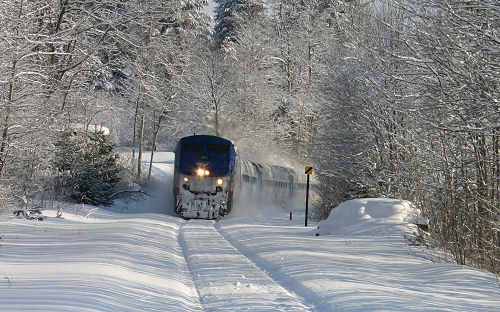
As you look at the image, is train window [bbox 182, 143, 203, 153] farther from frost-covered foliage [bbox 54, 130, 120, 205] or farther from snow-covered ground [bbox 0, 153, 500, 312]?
snow-covered ground [bbox 0, 153, 500, 312]

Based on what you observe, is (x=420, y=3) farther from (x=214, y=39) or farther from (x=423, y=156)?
(x=214, y=39)

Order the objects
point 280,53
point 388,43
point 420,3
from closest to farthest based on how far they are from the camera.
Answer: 1. point 420,3
2. point 388,43
3. point 280,53

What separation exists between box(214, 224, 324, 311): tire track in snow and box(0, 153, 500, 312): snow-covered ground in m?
0.02

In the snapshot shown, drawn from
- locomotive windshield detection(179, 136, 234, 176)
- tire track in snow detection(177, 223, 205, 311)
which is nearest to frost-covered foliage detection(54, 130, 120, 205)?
locomotive windshield detection(179, 136, 234, 176)

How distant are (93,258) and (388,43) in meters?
16.2

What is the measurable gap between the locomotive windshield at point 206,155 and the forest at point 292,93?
3584mm

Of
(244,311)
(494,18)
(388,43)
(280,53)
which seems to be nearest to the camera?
(244,311)

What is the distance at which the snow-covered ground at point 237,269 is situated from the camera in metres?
7.34

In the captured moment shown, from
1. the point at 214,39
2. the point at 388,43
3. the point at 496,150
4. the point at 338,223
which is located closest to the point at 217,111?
the point at 214,39

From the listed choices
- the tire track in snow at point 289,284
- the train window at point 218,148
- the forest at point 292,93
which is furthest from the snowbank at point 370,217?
the train window at point 218,148

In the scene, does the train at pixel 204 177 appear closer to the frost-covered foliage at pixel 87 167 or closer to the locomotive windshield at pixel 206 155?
the locomotive windshield at pixel 206 155

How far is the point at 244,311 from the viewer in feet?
23.0

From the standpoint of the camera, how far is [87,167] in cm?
2325

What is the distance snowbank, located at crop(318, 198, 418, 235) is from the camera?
14.9m
